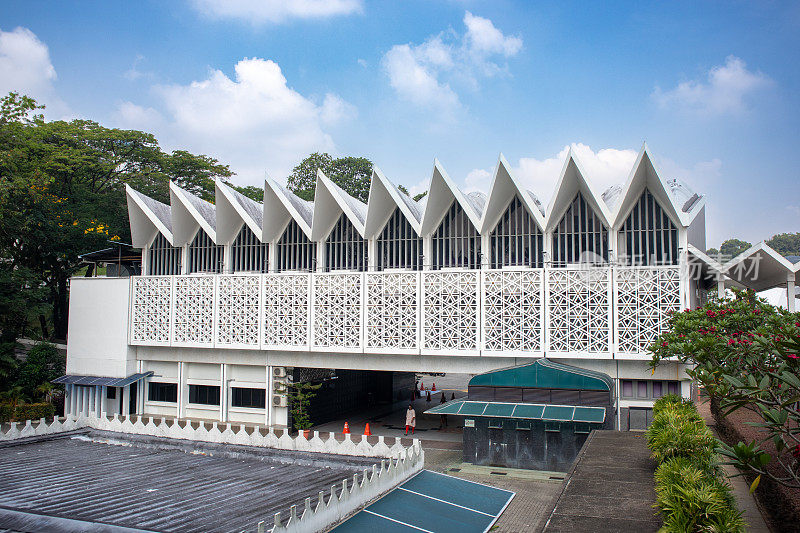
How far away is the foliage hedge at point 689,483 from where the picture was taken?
6.93 m

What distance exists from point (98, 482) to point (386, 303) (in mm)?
13720

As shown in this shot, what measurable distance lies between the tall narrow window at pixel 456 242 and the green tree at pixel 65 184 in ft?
70.4

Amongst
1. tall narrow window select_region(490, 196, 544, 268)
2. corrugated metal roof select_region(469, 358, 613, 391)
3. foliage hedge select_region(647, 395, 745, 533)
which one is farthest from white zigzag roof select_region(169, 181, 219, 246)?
foliage hedge select_region(647, 395, 745, 533)

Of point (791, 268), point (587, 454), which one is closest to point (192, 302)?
point (587, 454)

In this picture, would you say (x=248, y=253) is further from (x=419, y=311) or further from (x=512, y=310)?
(x=512, y=310)

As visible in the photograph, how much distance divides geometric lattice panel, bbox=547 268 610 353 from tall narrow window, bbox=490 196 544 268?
89.2 inches

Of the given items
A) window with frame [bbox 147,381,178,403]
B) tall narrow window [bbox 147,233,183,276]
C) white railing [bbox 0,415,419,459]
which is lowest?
window with frame [bbox 147,381,178,403]

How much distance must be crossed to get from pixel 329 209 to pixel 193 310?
8907 mm

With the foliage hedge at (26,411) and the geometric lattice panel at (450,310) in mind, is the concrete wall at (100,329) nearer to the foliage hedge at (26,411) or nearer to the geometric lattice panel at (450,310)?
the foliage hedge at (26,411)

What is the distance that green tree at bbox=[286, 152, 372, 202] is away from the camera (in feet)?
191

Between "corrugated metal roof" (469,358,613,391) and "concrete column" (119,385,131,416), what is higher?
"corrugated metal roof" (469,358,613,391)

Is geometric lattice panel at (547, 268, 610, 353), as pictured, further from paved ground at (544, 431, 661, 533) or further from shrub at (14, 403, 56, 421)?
shrub at (14, 403, 56, 421)

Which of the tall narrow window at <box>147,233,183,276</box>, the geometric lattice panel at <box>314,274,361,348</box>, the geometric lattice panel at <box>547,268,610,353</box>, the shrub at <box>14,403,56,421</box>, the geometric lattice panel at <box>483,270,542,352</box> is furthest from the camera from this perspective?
the tall narrow window at <box>147,233,183,276</box>

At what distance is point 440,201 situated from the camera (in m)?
26.4
